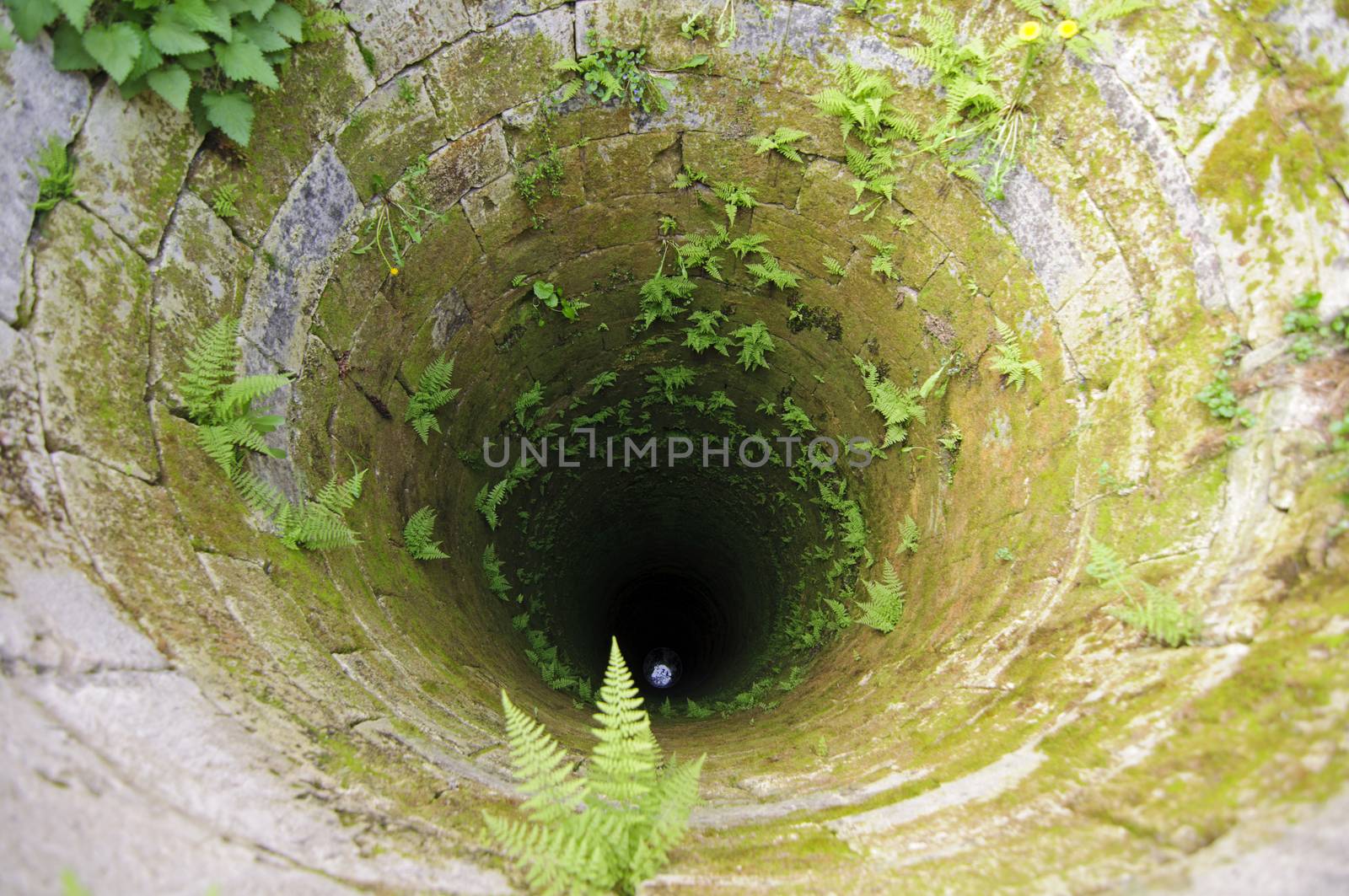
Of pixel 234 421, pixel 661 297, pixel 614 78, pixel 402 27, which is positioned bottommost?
pixel 234 421

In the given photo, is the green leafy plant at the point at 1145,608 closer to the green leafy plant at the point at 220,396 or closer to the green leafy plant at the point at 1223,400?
the green leafy plant at the point at 1223,400

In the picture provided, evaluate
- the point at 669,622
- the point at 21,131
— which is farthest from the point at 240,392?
the point at 669,622

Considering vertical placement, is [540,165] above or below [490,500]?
above

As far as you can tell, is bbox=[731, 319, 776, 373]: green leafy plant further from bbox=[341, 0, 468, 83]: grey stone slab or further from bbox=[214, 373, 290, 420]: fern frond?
bbox=[214, 373, 290, 420]: fern frond

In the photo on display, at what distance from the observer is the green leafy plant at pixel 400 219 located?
3.90 meters

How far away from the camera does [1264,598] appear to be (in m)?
2.40

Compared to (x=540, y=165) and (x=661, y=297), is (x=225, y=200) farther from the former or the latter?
(x=661, y=297)

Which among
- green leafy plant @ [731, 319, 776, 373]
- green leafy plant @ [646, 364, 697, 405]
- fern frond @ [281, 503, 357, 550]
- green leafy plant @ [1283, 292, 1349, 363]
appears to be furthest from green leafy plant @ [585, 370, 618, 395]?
green leafy plant @ [1283, 292, 1349, 363]

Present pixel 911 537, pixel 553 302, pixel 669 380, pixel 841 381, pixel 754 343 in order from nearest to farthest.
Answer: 1. pixel 911 537
2. pixel 553 302
3. pixel 841 381
4. pixel 754 343
5. pixel 669 380

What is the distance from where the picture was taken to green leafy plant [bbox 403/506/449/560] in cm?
422

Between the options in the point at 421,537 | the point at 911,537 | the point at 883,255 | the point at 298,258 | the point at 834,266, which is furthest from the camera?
the point at 834,266

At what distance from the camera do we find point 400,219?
402 centimetres

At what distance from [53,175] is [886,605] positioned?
4.77 metres

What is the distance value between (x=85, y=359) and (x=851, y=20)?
4.15m
